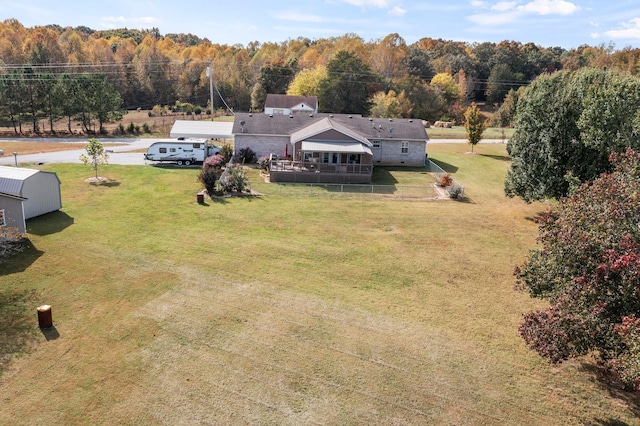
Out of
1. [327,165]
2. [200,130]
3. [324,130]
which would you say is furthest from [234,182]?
[200,130]

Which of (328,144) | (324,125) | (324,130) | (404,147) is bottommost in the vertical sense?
(404,147)

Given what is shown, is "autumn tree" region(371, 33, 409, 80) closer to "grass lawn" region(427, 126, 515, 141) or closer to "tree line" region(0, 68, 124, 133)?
"grass lawn" region(427, 126, 515, 141)

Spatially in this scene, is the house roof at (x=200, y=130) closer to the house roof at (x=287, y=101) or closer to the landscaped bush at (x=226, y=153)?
the landscaped bush at (x=226, y=153)

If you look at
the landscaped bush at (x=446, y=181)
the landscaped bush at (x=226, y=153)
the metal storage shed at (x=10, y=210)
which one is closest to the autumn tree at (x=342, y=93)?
the landscaped bush at (x=226, y=153)

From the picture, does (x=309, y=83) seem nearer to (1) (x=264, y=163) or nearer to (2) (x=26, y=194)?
(1) (x=264, y=163)

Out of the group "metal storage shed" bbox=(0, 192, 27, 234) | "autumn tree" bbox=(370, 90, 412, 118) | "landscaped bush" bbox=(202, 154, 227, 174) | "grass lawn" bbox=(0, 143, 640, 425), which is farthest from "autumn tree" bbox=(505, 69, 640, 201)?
"autumn tree" bbox=(370, 90, 412, 118)

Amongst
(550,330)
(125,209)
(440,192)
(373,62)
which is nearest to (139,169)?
(125,209)
